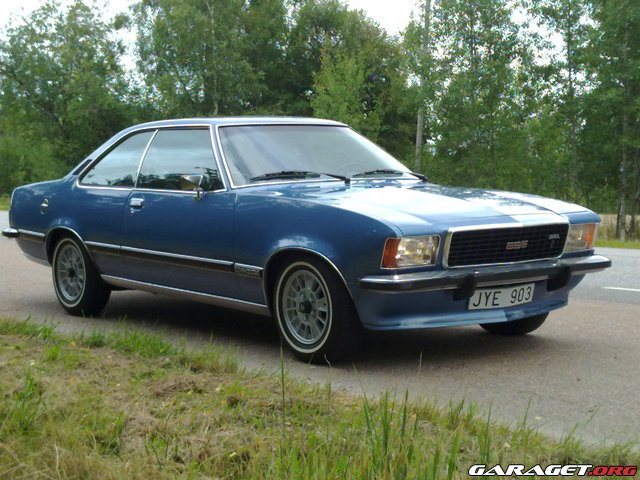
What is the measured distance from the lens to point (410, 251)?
5.27 meters

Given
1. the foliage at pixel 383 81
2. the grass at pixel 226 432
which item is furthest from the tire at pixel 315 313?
the foliage at pixel 383 81

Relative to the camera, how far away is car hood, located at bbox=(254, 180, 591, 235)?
5379 millimetres

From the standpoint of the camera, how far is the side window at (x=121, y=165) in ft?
24.1

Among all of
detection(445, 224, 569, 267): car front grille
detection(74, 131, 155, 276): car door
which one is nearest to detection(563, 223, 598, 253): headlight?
detection(445, 224, 569, 267): car front grille

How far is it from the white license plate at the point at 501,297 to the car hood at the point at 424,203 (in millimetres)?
435

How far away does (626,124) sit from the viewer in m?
33.3

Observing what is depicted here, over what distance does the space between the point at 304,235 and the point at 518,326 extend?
2.02 m

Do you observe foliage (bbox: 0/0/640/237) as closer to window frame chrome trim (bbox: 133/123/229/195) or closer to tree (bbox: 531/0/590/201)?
tree (bbox: 531/0/590/201)

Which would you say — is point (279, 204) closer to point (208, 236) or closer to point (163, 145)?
point (208, 236)

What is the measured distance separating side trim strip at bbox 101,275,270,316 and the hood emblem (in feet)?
5.33

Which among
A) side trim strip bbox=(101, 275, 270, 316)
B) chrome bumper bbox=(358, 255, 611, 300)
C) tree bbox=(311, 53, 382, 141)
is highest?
tree bbox=(311, 53, 382, 141)

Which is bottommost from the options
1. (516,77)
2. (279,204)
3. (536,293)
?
(536,293)

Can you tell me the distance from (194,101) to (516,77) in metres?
22.3

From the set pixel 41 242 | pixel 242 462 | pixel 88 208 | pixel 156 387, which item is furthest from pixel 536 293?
pixel 41 242
